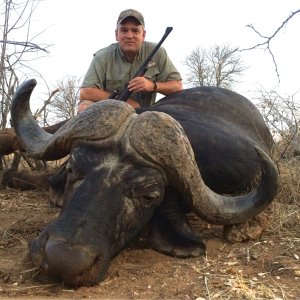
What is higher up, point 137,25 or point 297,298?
point 137,25

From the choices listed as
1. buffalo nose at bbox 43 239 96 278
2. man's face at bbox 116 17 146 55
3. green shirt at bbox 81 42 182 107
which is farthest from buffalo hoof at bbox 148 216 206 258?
man's face at bbox 116 17 146 55

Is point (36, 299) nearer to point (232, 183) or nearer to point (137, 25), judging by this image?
point (232, 183)

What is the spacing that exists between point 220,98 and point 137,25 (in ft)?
5.02

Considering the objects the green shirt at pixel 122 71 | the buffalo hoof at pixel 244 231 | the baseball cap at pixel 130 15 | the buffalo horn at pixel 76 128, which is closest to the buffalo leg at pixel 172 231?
the buffalo hoof at pixel 244 231

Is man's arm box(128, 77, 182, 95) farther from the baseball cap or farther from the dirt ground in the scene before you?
the dirt ground

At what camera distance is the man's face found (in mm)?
5332

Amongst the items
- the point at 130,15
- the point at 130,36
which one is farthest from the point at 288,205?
the point at 130,15

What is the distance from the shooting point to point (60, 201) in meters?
3.61

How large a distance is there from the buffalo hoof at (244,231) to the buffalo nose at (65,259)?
1252 millimetres

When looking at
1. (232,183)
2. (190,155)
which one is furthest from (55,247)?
(232,183)

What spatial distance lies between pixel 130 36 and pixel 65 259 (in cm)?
345

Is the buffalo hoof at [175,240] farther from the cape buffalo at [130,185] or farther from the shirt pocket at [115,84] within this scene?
the shirt pocket at [115,84]

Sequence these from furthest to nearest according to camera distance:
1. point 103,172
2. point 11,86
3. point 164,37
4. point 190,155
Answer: point 11,86, point 164,37, point 190,155, point 103,172

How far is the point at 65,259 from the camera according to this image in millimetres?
2322
